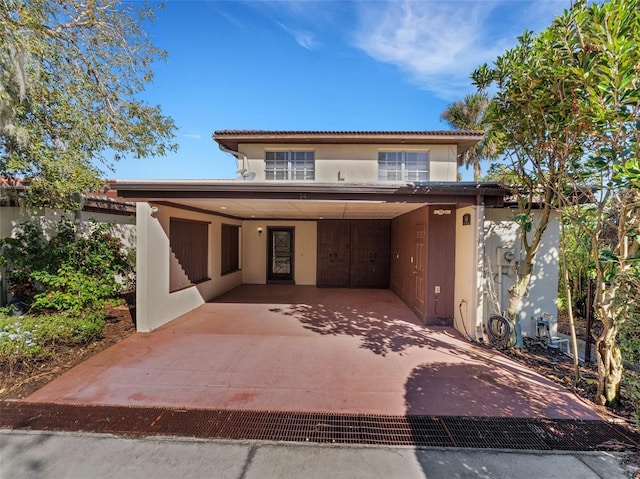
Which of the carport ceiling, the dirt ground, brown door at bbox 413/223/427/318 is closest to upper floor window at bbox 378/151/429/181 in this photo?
the carport ceiling

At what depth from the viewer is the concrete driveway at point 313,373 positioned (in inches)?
128

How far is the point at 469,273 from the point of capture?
5316mm

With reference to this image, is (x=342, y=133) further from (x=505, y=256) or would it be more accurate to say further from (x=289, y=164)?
(x=505, y=256)

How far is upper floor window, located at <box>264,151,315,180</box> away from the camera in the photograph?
1082 centimetres

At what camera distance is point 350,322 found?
652cm

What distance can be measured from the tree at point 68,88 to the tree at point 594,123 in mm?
6344

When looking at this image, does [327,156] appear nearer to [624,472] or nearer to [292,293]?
[292,293]

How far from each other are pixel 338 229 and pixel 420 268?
15.2 feet

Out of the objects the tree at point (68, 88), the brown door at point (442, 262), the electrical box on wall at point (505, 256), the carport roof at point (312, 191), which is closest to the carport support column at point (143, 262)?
the carport roof at point (312, 191)

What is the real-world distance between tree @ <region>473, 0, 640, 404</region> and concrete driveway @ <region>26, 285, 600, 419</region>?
47.5 inches

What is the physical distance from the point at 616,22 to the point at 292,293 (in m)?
8.72

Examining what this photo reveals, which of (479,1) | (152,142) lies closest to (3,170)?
(152,142)

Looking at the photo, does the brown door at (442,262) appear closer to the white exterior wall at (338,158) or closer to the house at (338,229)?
the house at (338,229)

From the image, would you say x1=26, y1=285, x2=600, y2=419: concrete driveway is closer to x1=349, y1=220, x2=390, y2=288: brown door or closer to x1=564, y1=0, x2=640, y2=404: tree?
x1=564, y1=0, x2=640, y2=404: tree
